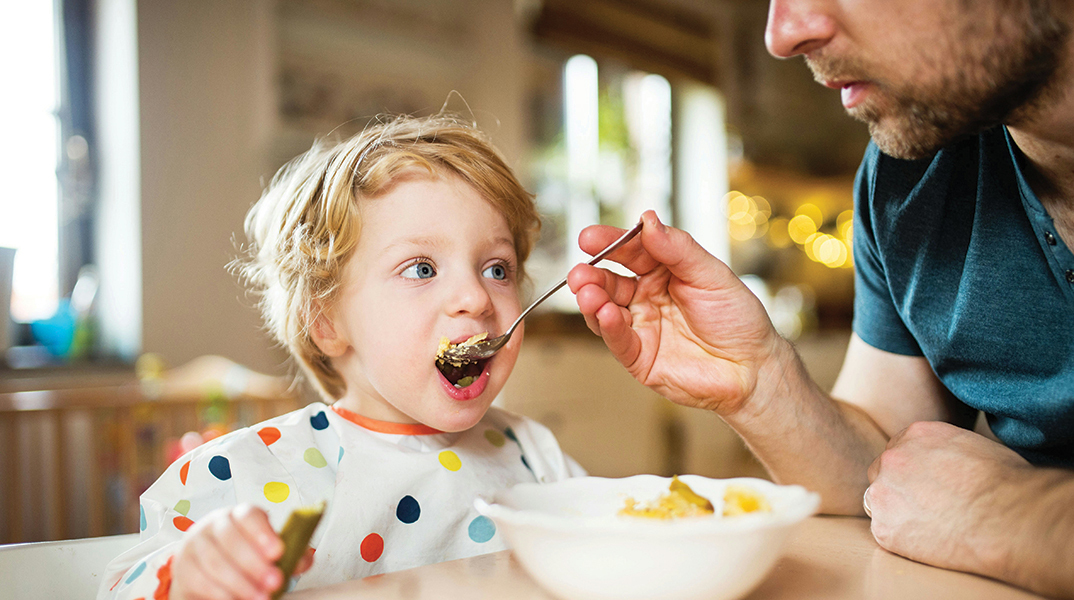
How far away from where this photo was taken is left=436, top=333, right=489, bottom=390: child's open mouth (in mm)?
925

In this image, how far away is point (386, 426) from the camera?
3.34 ft

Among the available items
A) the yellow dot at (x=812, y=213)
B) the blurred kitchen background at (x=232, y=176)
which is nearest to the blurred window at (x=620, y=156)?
the blurred kitchen background at (x=232, y=176)

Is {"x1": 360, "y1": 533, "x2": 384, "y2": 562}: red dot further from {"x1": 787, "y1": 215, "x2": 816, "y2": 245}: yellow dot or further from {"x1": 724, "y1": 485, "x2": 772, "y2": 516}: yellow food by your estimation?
{"x1": 787, "y1": 215, "x2": 816, "y2": 245}: yellow dot

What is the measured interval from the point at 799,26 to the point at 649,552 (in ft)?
2.24

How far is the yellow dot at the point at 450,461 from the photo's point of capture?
1012 millimetres

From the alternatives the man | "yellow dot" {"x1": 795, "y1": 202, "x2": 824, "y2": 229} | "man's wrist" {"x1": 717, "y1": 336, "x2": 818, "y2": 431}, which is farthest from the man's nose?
"yellow dot" {"x1": 795, "y1": 202, "x2": 824, "y2": 229}

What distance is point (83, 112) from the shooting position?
282 cm

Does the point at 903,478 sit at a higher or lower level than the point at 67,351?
higher

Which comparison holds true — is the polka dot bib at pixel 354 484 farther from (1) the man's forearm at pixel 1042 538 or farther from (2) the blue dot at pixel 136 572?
(1) the man's forearm at pixel 1042 538

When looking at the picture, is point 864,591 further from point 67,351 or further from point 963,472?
point 67,351

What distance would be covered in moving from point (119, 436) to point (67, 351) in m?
0.78

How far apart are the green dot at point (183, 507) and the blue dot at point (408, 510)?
26 cm

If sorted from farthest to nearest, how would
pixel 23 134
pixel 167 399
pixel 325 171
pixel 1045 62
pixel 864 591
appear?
pixel 23 134 < pixel 167 399 < pixel 325 171 < pixel 1045 62 < pixel 864 591

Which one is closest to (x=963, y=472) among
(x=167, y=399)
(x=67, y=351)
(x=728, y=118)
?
Answer: (x=167, y=399)
